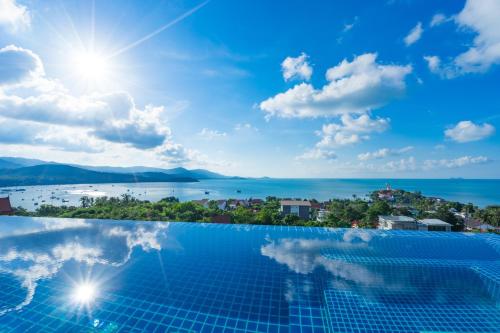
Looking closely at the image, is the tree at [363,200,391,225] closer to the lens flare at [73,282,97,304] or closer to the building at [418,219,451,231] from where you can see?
the building at [418,219,451,231]

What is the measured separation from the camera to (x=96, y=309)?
408 centimetres

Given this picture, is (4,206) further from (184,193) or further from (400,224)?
(184,193)

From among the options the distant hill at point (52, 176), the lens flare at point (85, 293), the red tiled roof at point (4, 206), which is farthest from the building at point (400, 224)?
the distant hill at point (52, 176)

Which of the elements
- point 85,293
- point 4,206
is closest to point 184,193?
point 4,206

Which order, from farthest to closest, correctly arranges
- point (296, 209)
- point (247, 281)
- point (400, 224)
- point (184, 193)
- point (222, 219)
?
1. point (184, 193)
2. point (296, 209)
3. point (400, 224)
4. point (222, 219)
5. point (247, 281)

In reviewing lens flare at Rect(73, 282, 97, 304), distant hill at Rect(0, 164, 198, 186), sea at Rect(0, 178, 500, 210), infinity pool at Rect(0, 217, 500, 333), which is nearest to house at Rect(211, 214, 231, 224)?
infinity pool at Rect(0, 217, 500, 333)

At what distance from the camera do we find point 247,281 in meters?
5.16

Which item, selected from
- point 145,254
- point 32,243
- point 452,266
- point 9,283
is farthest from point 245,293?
point 32,243

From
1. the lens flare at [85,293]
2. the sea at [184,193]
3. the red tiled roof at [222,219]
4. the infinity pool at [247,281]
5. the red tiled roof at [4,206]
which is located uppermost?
the infinity pool at [247,281]

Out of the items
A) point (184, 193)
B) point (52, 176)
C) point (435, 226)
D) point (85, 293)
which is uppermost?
point (52, 176)

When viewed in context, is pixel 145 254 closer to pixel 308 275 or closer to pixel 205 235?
pixel 205 235

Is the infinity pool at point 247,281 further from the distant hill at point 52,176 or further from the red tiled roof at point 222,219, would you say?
the distant hill at point 52,176

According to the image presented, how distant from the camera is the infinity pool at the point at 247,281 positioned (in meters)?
3.88

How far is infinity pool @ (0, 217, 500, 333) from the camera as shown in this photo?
388 centimetres
